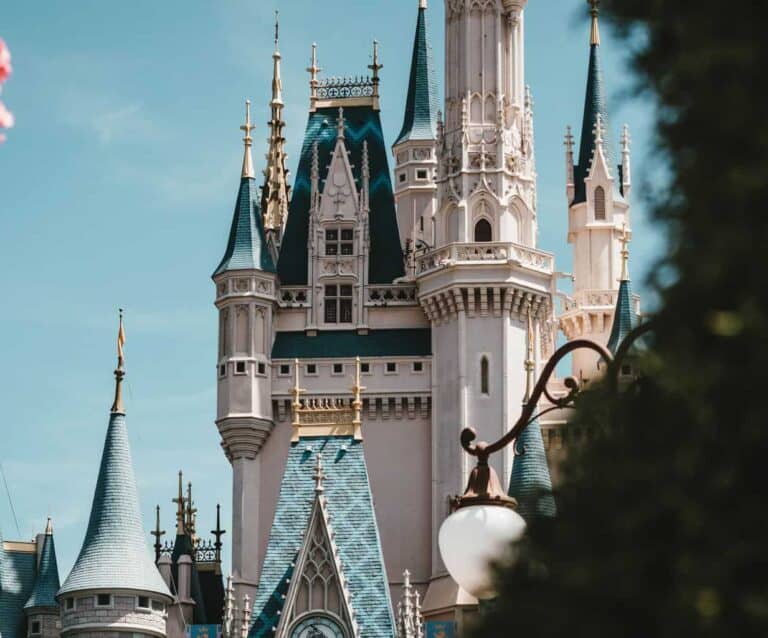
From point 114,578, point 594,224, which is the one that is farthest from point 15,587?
point 594,224

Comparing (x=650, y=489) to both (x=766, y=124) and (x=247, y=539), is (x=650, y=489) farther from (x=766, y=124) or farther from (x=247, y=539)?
(x=247, y=539)

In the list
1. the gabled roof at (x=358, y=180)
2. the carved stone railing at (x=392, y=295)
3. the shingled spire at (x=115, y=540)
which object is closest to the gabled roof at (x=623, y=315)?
the carved stone railing at (x=392, y=295)

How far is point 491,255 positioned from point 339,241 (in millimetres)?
4923

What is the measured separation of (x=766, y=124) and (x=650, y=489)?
3.93ft

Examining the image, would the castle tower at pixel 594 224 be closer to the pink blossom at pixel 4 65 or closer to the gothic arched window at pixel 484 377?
the gothic arched window at pixel 484 377

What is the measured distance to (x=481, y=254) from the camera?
5619 cm

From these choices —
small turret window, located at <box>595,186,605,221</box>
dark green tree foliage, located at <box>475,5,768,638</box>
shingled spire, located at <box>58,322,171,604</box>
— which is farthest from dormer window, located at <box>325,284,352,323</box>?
dark green tree foliage, located at <box>475,5,768,638</box>

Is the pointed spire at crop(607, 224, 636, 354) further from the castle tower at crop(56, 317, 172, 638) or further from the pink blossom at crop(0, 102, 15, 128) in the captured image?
the pink blossom at crop(0, 102, 15, 128)

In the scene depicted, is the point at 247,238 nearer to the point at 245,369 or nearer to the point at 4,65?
the point at 245,369

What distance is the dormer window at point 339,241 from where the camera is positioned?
5931 cm

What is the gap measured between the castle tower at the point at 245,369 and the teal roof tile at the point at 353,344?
484 millimetres

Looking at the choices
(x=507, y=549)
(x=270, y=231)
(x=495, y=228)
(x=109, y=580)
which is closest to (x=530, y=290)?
(x=495, y=228)

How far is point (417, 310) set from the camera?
→ 57.9 m

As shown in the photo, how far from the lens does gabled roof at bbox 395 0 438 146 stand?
61.9 metres
